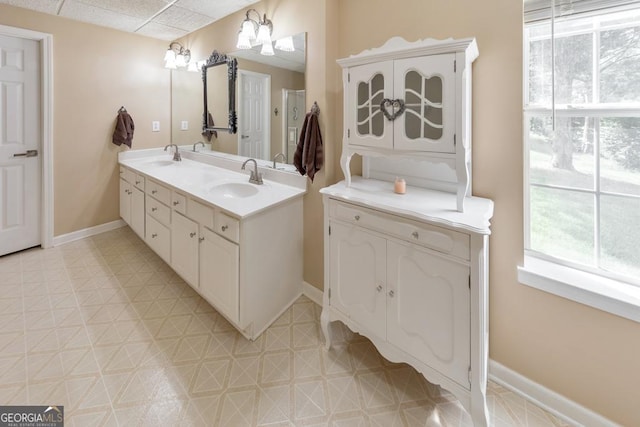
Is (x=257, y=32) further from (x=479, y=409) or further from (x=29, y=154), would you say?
(x=479, y=409)

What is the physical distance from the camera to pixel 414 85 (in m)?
1.50

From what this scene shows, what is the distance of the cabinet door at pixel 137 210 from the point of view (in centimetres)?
309

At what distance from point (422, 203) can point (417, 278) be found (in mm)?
356

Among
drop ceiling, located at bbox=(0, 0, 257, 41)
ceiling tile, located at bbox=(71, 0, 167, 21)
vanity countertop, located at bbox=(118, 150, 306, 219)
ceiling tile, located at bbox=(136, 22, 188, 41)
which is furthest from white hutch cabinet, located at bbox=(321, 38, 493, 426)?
ceiling tile, located at bbox=(136, 22, 188, 41)

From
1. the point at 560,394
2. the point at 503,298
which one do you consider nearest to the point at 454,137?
the point at 503,298

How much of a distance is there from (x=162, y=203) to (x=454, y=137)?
7.40 feet

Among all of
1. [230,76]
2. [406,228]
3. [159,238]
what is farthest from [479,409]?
[230,76]

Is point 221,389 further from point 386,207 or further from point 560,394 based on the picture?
point 560,394

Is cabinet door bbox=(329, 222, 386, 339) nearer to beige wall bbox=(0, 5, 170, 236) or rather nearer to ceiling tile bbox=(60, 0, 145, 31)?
ceiling tile bbox=(60, 0, 145, 31)

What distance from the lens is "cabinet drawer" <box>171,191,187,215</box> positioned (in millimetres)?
2293

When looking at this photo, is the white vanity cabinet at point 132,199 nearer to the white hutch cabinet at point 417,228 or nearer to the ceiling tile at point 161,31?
the ceiling tile at point 161,31

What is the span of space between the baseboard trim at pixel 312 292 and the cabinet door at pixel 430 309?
0.88 m

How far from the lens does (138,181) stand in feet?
10.4

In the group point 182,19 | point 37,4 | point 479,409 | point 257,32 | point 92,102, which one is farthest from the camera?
point 92,102
